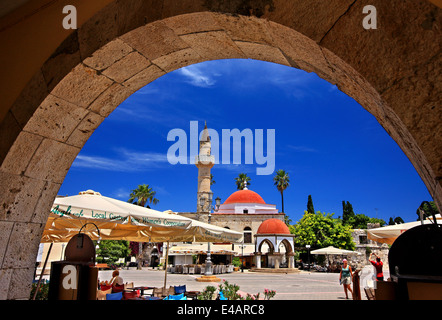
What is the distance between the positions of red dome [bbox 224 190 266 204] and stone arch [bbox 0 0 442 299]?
40109 mm

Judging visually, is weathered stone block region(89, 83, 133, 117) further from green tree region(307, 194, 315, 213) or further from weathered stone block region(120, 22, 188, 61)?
green tree region(307, 194, 315, 213)

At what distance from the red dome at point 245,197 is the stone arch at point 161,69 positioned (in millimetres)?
40109

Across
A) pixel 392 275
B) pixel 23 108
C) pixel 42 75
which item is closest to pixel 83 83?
pixel 42 75

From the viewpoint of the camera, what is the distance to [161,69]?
2.71 m

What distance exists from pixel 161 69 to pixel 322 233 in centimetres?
3511

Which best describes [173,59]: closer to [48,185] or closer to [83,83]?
[83,83]

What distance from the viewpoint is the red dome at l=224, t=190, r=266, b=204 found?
4235 centimetres

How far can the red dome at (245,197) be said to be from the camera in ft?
139

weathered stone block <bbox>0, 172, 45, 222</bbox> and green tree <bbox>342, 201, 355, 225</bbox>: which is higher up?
green tree <bbox>342, 201, 355, 225</bbox>

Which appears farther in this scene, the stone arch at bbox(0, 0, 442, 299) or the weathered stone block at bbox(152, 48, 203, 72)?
the weathered stone block at bbox(152, 48, 203, 72)

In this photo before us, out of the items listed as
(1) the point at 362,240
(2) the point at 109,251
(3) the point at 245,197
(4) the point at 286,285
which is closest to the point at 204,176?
(3) the point at 245,197

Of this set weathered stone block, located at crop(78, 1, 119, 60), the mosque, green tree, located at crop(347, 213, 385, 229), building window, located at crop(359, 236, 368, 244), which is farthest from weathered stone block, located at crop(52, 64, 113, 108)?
green tree, located at crop(347, 213, 385, 229)

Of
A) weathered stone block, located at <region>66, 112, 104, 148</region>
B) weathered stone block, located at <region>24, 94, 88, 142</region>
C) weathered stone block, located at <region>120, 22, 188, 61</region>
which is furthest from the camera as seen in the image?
weathered stone block, located at <region>66, 112, 104, 148</region>
